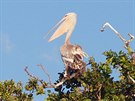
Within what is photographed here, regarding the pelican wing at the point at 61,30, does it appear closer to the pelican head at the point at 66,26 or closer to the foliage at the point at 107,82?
the pelican head at the point at 66,26

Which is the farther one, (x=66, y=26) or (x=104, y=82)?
(x=66, y=26)

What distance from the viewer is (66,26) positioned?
57.5 ft

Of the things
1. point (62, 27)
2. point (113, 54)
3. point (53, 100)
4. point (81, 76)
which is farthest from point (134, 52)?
point (62, 27)

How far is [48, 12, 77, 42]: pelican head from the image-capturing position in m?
17.1

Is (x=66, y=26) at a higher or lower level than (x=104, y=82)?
higher

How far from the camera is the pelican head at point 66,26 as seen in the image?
1711 centimetres

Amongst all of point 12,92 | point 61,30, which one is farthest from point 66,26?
point 12,92

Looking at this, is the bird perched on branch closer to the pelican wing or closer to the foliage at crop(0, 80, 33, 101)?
the pelican wing

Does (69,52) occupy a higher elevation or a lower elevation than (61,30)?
lower

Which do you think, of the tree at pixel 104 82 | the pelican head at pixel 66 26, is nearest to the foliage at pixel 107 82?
the tree at pixel 104 82

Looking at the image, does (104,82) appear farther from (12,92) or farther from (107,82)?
(12,92)

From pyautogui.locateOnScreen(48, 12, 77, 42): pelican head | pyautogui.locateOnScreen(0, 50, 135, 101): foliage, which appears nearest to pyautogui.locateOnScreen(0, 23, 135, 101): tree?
pyautogui.locateOnScreen(0, 50, 135, 101): foliage

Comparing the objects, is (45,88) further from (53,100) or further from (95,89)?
(95,89)

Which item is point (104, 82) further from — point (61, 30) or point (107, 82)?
point (61, 30)
